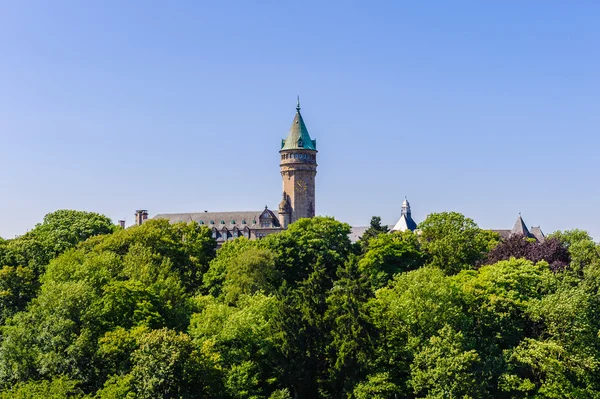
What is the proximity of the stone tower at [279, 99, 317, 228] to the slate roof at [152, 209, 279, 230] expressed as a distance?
477 centimetres

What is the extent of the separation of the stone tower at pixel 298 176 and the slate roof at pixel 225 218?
4.77 metres

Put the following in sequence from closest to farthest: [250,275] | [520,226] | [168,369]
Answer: [168,369], [250,275], [520,226]

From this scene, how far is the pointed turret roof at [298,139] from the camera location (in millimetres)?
120000

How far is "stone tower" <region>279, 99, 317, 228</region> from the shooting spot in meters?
119

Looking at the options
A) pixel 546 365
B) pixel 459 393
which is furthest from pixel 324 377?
pixel 546 365

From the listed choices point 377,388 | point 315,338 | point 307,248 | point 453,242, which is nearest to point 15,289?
point 315,338

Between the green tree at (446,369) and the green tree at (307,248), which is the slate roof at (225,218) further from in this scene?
the green tree at (446,369)

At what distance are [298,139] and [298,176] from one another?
217 inches

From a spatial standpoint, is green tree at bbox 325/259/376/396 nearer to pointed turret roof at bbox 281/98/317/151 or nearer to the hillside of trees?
the hillside of trees

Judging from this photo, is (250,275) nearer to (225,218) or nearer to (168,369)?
(168,369)

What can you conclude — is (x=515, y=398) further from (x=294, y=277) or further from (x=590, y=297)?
(x=294, y=277)

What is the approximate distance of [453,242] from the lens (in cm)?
6556

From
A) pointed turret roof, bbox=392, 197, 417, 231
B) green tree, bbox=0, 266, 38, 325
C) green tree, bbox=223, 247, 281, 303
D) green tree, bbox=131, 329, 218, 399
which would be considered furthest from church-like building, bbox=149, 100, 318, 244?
green tree, bbox=131, 329, 218, 399

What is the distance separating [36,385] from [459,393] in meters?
21.2
